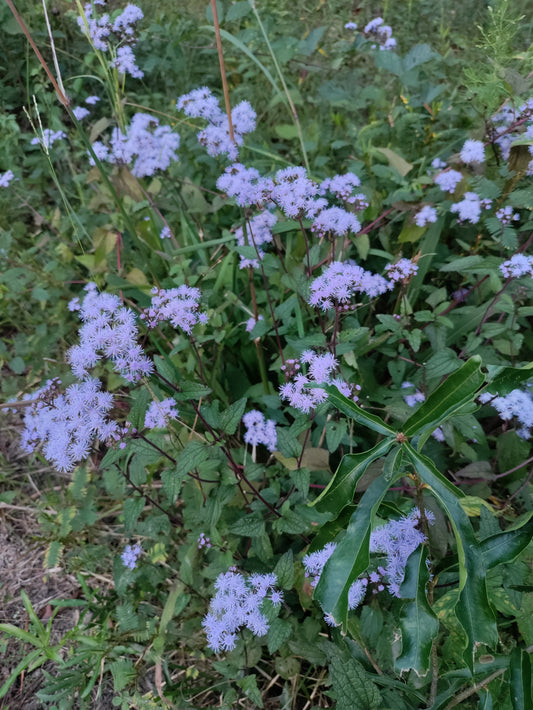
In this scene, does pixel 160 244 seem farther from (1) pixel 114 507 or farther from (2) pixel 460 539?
(2) pixel 460 539

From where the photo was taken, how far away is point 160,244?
2.27 meters

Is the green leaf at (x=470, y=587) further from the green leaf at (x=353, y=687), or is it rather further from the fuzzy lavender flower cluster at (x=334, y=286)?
the fuzzy lavender flower cluster at (x=334, y=286)

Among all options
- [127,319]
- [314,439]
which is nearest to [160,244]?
[127,319]

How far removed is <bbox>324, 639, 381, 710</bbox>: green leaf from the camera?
1.09m

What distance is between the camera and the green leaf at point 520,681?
88 cm

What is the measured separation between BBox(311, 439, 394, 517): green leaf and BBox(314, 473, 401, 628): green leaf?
35mm

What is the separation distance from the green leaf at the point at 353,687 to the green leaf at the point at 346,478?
551 mm

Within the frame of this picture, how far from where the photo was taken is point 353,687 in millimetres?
1108

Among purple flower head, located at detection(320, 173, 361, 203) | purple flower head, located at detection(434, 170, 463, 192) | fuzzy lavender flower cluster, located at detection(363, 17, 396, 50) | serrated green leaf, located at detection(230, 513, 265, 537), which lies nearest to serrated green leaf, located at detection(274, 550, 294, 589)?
serrated green leaf, located at detection(230, 513, 265, 537)

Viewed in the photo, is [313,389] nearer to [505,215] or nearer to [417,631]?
[417,631]

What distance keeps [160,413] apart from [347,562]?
85 centimetres

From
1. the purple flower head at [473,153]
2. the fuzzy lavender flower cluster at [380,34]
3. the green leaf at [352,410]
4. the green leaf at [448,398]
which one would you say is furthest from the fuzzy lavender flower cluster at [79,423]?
the fuzzy lavender flower cluster at [380,34]

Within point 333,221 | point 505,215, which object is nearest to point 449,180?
point 505,215

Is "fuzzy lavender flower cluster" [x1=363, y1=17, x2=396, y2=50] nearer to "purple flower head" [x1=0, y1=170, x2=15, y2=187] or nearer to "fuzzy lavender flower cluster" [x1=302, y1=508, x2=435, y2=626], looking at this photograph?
"purple flower head" [x1=0, y1=170, x2=15, y2=187]
